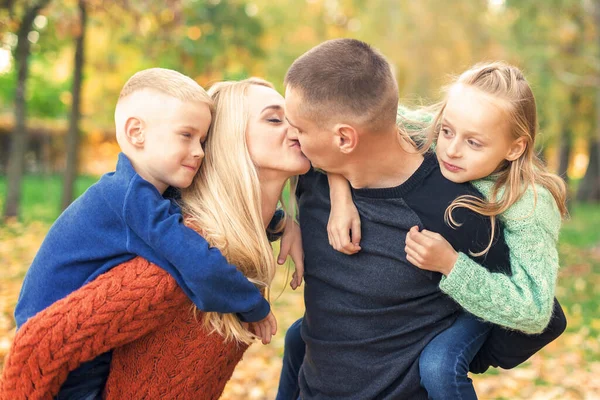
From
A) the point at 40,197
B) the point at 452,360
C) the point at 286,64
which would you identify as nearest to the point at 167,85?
the point at 452,360

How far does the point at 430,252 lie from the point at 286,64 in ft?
57.3

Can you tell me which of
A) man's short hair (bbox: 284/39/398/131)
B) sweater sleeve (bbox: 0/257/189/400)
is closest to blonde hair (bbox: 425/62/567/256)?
man's short hair (bbox: 284/39/398/131)

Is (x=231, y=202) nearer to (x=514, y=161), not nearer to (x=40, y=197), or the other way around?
(x=514, y=161)

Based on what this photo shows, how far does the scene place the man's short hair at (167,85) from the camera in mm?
2264

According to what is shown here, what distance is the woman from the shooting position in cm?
212

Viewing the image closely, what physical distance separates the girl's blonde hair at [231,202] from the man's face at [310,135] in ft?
0.66

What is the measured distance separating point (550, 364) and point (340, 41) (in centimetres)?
418

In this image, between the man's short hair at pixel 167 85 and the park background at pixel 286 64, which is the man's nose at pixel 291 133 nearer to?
the man's short hair at pixel 167 85

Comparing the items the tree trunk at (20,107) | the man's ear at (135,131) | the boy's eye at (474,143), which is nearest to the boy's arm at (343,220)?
the boy's eye at (474,143)

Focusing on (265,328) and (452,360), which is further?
(265,328)

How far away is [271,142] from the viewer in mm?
2467

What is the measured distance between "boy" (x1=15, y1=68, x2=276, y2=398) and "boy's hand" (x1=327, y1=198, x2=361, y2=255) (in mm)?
349

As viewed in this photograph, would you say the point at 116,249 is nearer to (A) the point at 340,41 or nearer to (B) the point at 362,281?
(B) the point at 362,281

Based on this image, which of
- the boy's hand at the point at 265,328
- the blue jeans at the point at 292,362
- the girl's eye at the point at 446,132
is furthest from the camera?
the blue jeans at the point at 292,362
